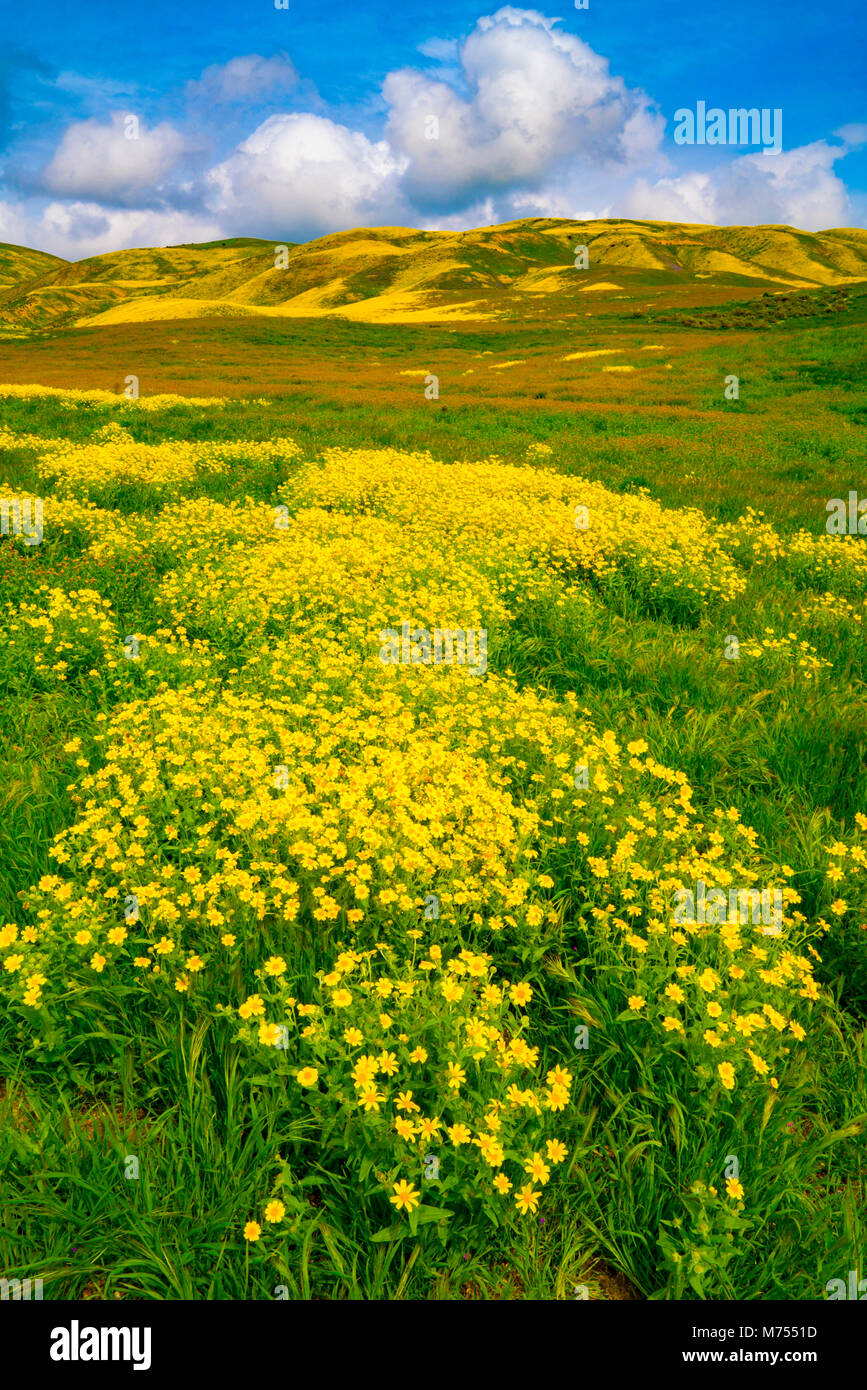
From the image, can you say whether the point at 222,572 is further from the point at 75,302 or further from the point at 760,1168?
the point at 75,302

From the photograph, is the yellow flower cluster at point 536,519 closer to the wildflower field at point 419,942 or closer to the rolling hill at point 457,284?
the wildflower field at point 419,942

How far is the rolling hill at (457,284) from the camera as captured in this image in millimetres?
112812

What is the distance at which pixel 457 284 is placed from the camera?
14650 cm

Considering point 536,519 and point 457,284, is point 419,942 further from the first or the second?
point 457,284

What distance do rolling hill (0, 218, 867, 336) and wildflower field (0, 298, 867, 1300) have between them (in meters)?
105

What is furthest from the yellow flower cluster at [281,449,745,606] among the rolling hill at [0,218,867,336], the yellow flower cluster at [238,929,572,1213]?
the rolling hill at [0,218,867,336]

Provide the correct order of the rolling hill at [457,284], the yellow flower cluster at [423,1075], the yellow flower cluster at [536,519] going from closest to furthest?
the yellow flower cluster at [423,1075] → the yellow flower cluster at [536,519] → the rolling hill at [457,284]

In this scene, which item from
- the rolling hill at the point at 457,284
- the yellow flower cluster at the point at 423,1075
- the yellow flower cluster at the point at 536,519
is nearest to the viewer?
the yellow flower cluster at the point at 423,1075

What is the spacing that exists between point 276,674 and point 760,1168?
4.85 meters

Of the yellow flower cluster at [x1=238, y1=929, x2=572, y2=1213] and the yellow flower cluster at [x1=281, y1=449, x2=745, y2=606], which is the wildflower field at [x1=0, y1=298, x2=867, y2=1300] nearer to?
the yellow flower cluster at [x1=238, y1=929, x2=572, y2=1213]

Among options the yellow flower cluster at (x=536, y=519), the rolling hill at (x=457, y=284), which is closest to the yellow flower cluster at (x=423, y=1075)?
the yellow flower cluster at (x=536, y=519)

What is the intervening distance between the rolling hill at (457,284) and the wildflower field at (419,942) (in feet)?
345

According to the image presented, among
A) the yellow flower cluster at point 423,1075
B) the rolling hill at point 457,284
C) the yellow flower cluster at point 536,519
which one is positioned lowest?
the yellow flower cluster at point 423,1075
